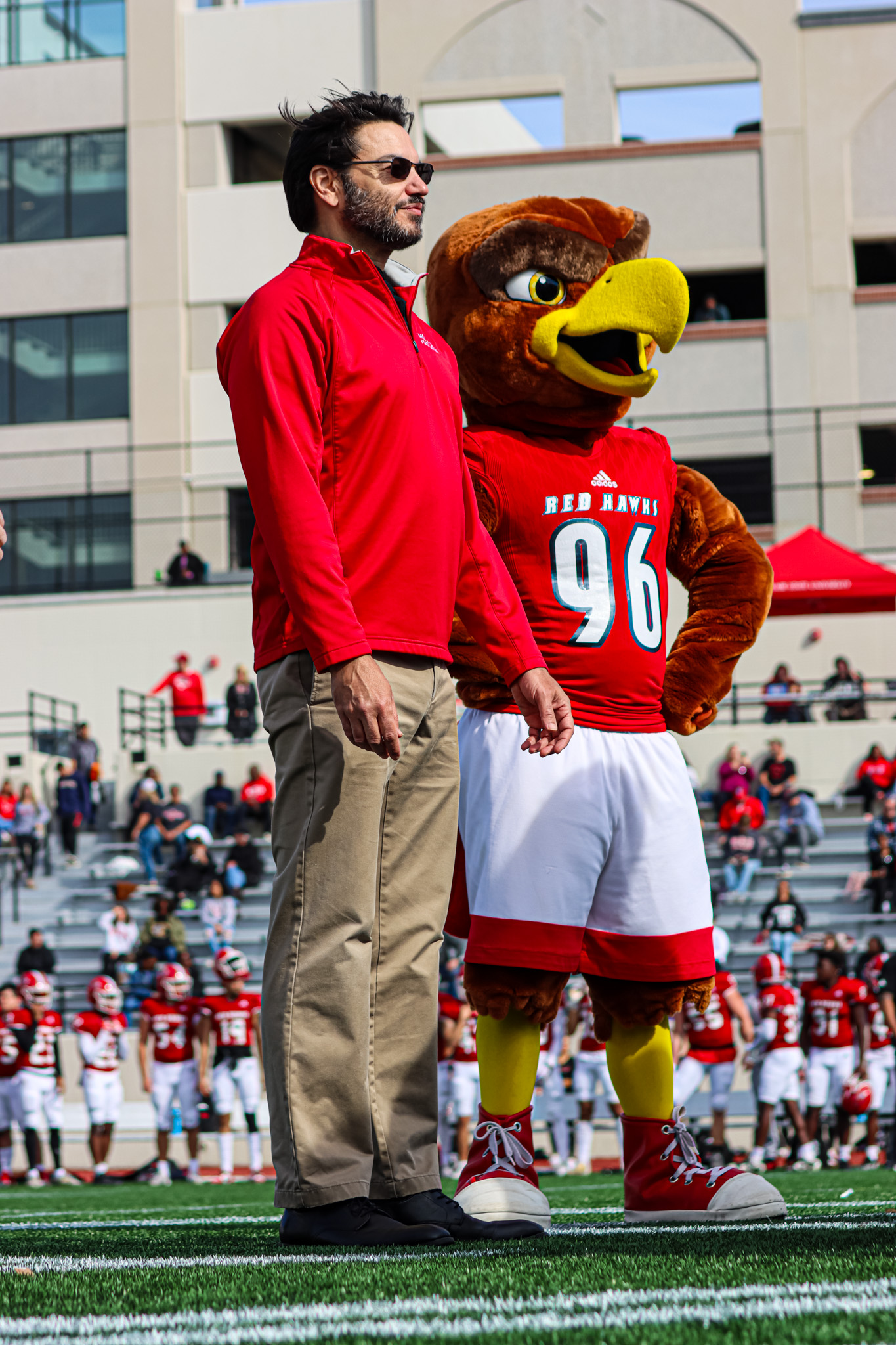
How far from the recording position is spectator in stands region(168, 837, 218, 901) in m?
16.6

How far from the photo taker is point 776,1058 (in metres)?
11.5

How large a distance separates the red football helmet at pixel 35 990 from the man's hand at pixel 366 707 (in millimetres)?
10245

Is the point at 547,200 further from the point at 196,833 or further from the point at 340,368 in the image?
the point at 196,833

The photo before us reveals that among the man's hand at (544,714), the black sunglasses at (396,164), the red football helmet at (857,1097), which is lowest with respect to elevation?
the red football helmet at (857,1097)

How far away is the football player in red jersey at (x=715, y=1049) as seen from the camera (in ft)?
36.2

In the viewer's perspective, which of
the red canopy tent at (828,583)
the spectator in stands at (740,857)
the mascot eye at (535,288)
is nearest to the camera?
the mascot eye at (535,288)

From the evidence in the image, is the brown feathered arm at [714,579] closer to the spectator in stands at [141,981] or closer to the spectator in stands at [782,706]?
the spectator in stands at [141,981]

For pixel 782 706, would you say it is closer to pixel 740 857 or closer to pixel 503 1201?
pixel 740 857

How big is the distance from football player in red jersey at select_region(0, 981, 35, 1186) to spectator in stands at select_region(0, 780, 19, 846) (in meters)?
6.75

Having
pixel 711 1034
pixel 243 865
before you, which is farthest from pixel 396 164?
pixel 243 865

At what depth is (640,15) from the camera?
24.0m

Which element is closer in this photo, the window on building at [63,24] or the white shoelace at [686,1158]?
the white shoelace at [686,1158]

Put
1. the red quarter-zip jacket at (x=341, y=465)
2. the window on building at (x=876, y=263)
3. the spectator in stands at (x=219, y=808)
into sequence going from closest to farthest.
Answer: the red quarter-zip jacket at (x=341, y=465) < the spectator in stands at (x=219, y=808) < the window on building at (x=876, y=263)

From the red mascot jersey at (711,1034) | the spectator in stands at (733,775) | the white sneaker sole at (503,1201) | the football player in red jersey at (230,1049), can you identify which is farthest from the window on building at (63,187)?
the white sneaker sole at (503,1201)
